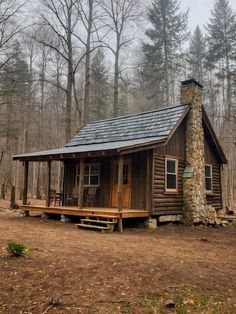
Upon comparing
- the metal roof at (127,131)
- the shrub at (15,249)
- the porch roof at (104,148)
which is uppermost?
the metal roof at (127,131)

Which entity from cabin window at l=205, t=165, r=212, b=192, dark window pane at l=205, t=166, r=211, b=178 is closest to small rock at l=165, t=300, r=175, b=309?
cabin window at l=205, t=165, r=212, b=192

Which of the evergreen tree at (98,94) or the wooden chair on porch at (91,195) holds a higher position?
the evergreen tree at (98,94)

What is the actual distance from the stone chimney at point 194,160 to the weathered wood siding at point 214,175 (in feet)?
4.39

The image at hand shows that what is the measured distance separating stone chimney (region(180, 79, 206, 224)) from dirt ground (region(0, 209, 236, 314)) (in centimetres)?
544

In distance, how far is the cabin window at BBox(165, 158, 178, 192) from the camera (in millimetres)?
13461

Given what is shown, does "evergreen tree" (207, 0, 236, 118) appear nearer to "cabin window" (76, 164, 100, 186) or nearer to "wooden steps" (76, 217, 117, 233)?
"cabin window" (76, 164, 100, 186)

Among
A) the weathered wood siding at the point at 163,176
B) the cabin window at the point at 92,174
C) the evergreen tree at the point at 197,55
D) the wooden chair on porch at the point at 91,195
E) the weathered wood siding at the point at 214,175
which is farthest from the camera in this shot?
the evergreen tree at the point at 197,55

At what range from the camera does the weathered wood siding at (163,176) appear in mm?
12766

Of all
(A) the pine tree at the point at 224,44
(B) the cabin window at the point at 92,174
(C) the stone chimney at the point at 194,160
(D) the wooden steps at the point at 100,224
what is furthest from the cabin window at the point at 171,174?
(A) the pine tree at the point at 224,44

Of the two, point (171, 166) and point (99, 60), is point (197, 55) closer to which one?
point (99, 60)

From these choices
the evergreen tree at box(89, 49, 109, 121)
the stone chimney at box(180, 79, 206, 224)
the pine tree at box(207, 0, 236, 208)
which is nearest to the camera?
the stone chimney at box(180, 79, 206, 224)

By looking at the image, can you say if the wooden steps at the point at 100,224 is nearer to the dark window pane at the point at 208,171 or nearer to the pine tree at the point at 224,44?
the dark window pane at the point at 208,171

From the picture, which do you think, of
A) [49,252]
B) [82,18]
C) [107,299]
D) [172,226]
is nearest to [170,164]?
[172,226]

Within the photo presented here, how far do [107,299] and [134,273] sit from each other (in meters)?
1.12
